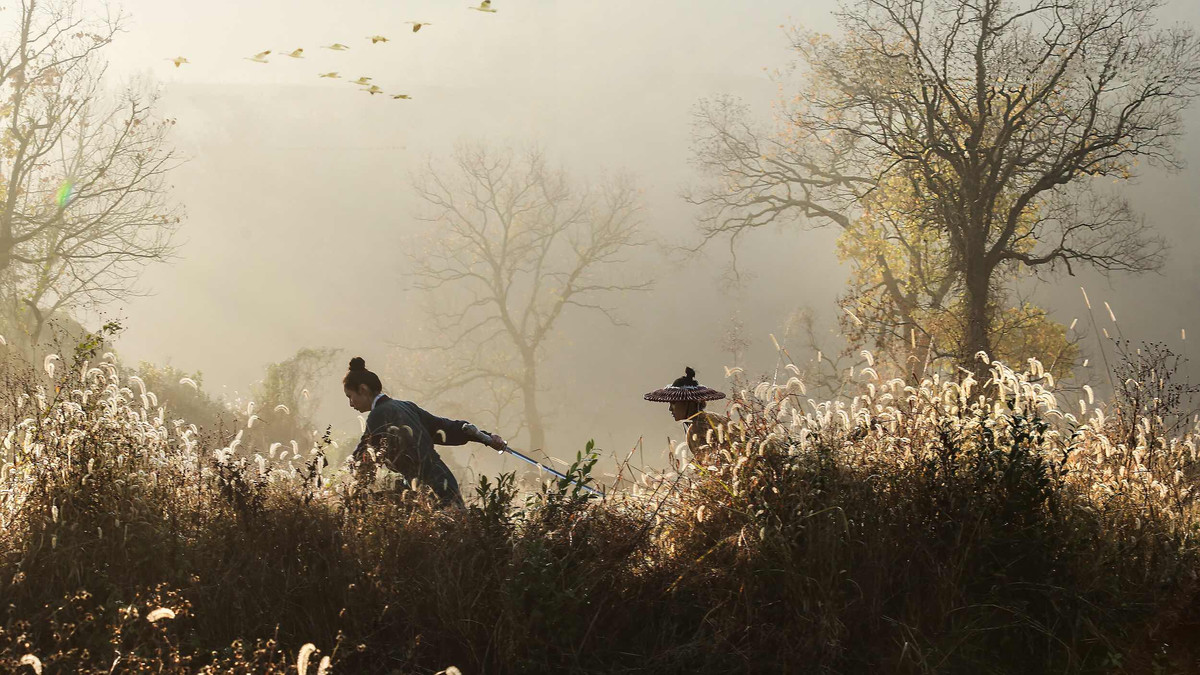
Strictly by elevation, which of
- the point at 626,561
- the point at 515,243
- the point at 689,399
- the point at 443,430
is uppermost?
the point at 515,243

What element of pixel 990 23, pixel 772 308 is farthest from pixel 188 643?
pixel 772 308

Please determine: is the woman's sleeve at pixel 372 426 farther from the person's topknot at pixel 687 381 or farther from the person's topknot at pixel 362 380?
the person's topknot at pixel 687 381

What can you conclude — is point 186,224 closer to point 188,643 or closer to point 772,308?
point 772,308

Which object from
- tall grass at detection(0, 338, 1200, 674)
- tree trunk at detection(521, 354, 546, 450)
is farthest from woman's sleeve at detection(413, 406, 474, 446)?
tree trunk at detection(521, 354, 546, 450)

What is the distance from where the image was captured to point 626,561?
5496 millimetres

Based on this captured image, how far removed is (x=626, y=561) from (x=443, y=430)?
3007 mm

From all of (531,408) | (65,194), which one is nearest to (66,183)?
(65,194)

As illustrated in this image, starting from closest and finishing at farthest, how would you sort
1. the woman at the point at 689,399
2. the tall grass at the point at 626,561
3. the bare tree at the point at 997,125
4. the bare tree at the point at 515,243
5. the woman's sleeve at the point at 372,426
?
the tall grass at the point at 626,561
the woman's sleeve at the point at 372,426
the woman at the point at 689,399
the bare tree at the point at 997,125
the bare tree at the point at 515,243

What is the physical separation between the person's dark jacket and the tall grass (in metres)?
0.93

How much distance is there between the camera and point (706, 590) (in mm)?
5328

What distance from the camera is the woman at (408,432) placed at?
23.2ft

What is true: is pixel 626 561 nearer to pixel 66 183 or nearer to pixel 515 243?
pixel 66 183

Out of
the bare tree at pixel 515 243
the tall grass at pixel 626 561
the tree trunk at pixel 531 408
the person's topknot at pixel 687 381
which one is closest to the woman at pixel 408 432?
the tall grass at pixel 626 561

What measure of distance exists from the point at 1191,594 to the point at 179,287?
80486 mm
